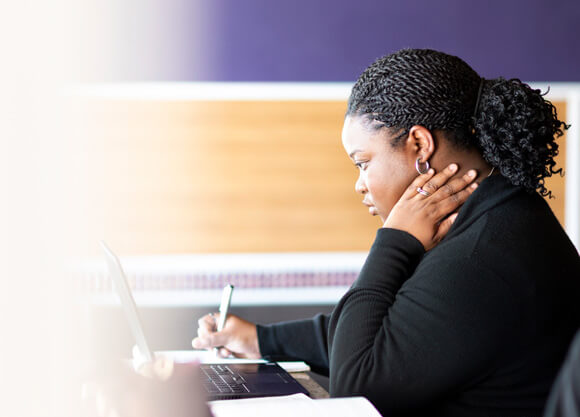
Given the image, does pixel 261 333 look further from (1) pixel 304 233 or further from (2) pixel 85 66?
(2) pixel 85 66

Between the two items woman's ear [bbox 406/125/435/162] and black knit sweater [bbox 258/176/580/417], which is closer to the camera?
black knit sweater [bbox 258/176/580/417]

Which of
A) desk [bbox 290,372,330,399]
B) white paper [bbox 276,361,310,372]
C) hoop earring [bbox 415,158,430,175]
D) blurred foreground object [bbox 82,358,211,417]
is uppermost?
hoop earring [bbox 415,158,430,175]

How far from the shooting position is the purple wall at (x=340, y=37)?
10.5 ft

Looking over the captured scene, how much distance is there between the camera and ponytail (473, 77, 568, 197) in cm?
108

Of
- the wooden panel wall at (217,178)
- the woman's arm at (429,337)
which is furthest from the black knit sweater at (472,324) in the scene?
the wooden panel wall at (217,178)

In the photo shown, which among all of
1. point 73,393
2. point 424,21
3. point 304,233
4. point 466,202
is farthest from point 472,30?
point 73,393

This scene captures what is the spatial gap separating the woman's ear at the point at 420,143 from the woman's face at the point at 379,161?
0.01 metres

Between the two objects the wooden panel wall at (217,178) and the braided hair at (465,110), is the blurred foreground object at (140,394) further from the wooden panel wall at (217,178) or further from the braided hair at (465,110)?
the wooden panel wall at (217,178)

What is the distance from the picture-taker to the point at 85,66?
3.11 m

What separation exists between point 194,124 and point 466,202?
220 cm

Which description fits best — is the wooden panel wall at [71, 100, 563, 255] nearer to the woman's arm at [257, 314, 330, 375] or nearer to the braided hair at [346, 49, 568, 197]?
the woman's arm at [257, 314, 330, 375]

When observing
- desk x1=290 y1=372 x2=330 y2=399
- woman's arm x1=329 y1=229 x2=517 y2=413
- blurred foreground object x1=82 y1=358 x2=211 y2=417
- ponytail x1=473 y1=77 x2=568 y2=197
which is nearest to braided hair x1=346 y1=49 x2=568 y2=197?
ponytail x1=473 y1=77 x2=568 y2=197

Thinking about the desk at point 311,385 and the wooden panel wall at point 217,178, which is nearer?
the desk at point 311,385

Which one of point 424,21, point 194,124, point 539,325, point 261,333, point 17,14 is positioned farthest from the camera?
point 424,21
